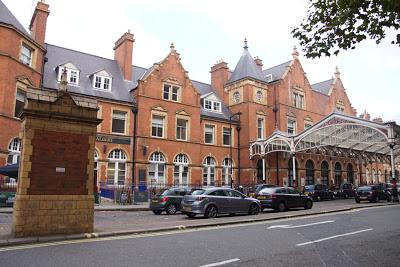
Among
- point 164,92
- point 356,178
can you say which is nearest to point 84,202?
point 164,92

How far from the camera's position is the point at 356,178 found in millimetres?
49938

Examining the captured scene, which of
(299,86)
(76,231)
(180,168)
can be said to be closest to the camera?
(76,231)

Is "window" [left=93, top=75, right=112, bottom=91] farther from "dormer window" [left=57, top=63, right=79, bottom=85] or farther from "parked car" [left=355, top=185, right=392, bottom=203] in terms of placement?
"parked car" [left=355, top=185, right=392, bottom=203]

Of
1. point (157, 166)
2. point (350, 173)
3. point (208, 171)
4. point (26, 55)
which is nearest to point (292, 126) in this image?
point (350, 173)

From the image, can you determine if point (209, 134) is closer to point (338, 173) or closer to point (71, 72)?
point (71, 72)

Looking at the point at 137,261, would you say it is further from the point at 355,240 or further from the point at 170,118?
the point at 170,118

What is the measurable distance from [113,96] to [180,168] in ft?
30.1

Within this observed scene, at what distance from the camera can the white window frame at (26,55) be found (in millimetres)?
26970

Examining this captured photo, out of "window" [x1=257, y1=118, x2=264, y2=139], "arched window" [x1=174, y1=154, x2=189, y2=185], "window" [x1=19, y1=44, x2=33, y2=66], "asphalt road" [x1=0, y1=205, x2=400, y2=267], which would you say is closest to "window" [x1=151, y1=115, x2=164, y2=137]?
"arched window" [x1=174, y1=154, x2=189, y2=185]

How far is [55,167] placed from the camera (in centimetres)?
1126

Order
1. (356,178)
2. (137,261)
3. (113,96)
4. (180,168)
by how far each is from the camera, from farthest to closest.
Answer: (356,178) → (180,168) → (113,96) → (137,261)

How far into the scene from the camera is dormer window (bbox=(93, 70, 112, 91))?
32041 millimetres

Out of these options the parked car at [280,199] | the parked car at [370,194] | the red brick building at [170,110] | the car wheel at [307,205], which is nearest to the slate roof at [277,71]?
the red brick building at [170,110]

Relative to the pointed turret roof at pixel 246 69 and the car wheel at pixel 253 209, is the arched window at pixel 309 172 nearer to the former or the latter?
the pointed turret roof at pixel 246 69
